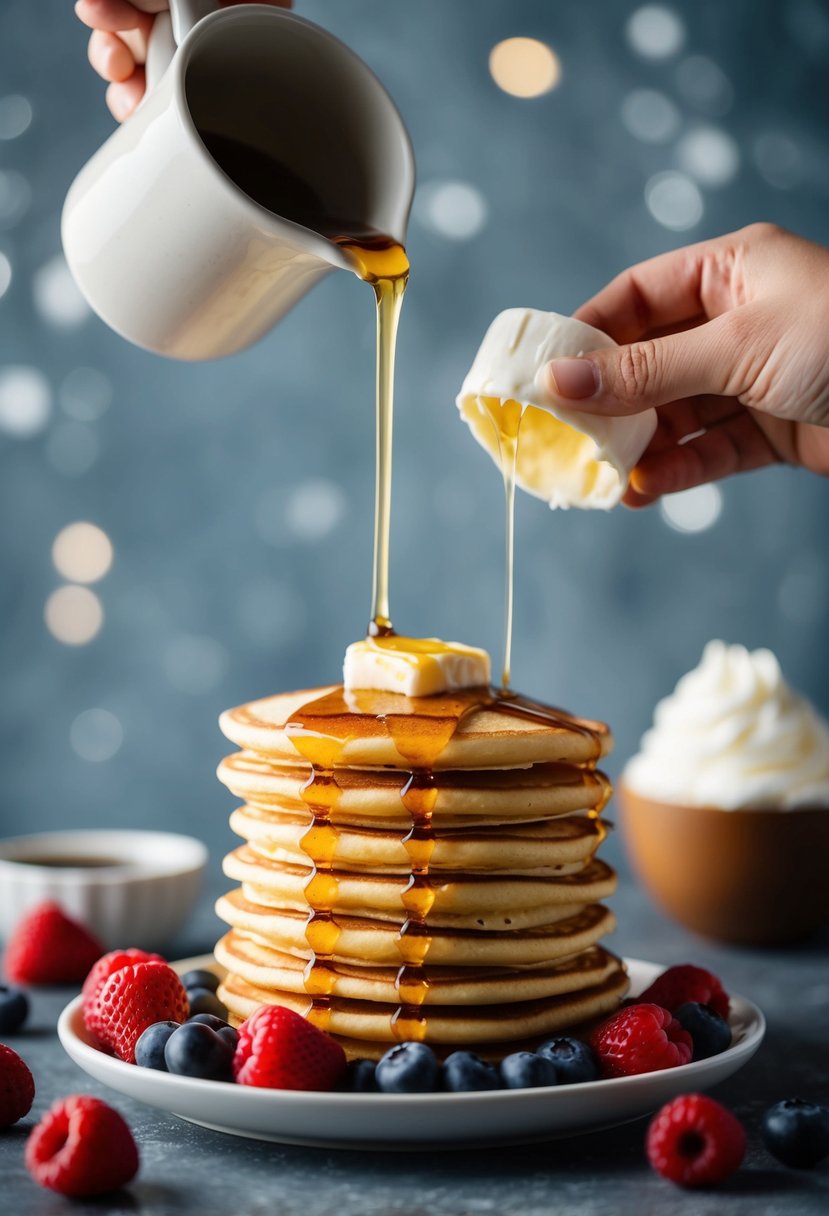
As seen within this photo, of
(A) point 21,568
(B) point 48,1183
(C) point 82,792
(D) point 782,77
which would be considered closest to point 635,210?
(D) point 782,77

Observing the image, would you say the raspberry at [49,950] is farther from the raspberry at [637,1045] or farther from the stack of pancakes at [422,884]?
the raspberry at [637,1045]

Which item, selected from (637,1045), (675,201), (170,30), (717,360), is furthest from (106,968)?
(675,201)

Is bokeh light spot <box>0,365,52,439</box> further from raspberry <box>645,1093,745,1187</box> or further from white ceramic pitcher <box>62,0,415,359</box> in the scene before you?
raspberry <box>645,1093,745,1187</box>

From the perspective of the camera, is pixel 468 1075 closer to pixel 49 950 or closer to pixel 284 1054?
pixel 284 1054

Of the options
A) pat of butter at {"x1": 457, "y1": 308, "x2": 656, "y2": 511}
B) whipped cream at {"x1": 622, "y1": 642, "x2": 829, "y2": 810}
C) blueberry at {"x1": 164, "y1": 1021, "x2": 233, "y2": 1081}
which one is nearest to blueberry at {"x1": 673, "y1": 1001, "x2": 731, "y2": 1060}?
blueberry at {"x1": 164, "y1": 1021, "x2": 233, "y2": 1081}

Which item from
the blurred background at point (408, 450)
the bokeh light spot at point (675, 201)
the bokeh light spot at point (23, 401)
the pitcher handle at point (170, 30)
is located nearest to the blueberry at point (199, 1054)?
the pitcher handle at point (170, 30)

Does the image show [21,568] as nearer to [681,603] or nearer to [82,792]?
[82,792]
